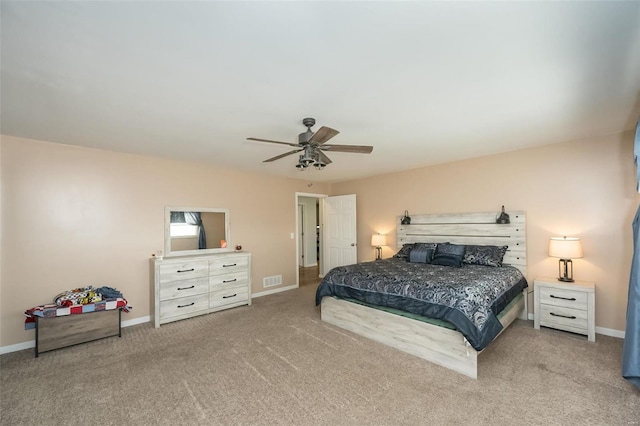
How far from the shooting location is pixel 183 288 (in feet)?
13.3

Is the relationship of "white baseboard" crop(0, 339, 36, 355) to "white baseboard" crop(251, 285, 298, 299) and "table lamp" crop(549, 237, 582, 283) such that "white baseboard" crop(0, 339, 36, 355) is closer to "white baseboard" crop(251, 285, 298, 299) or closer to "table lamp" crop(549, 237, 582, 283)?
"white baseboard" crop(251, 285, 298, 299)

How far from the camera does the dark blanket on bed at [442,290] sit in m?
2.55

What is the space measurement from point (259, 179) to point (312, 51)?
4038 mm

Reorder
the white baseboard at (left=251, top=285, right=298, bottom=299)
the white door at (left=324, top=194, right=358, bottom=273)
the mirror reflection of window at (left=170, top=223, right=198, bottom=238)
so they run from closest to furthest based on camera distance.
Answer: the mirror reflection of window at (left=170, top=223, right=198, bottom=238) < the white baseboard at (left=251, top=285, right=298, bottom=299) < the white door at (left=324, top=194, right=358, bottom=273)

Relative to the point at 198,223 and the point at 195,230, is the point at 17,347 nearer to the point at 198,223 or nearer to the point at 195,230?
the point at 195,230

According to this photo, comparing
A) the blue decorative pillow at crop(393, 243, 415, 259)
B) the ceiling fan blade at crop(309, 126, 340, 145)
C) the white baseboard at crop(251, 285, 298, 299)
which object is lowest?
the white baseboard at crop(251, 285, 298, 299)

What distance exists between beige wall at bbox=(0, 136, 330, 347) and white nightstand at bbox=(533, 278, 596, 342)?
4.77 meters

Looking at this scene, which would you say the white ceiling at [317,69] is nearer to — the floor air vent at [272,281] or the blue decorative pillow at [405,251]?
the blue decorative pillow at [405,251]

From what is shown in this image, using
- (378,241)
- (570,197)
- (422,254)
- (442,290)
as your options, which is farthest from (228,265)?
(570,197)

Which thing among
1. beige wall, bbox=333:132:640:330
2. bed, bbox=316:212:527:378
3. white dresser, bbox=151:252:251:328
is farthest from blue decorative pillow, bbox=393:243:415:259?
white dresser, bbox=151:252:251:328

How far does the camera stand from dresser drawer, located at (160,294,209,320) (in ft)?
12.7

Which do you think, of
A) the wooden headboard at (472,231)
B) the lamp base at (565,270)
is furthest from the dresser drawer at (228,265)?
the lamp base at (565,270)

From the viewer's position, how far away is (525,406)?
2082 mm

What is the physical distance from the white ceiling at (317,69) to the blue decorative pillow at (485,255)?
168cm
